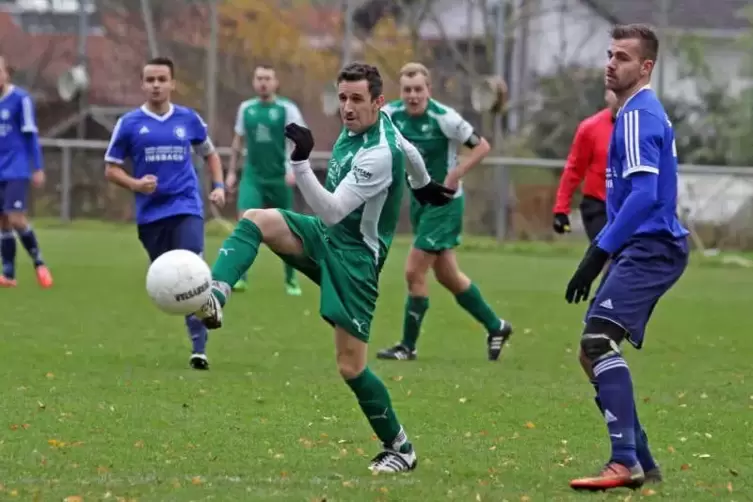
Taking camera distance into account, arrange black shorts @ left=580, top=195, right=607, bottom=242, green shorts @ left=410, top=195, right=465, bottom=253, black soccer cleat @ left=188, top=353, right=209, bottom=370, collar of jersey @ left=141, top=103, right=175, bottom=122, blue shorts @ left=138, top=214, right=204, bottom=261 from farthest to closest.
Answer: black shorts @ left=580, top=195, right=607, bottom=242, green shorts @ left=410, top=195, right=465, bottom=253, collar of jersey @ left=141, top=103, right=175, bottom=122, blue shorts @ left=138, top=214, right=204, bottom=261, black soccer cleat @ left=188, top=353, right=209, bottom=370

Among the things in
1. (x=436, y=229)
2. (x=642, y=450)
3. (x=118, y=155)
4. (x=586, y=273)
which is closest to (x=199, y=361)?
(x=118, y=155)

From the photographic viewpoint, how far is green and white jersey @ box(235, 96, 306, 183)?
16078 millimetres

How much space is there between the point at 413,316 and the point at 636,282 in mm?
4746

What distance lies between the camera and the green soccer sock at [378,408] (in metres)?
6.75

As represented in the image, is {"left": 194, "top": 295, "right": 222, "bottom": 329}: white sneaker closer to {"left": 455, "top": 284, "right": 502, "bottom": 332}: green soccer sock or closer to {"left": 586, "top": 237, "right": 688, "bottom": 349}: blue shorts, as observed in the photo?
{"left": 586, "top": 237, "right": 688, "bottom": 349}: blue shorts

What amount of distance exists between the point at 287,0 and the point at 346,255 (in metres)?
25.2

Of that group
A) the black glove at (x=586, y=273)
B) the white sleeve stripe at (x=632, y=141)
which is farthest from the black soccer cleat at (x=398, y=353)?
the white sleeve stripe at (x=632, y=141)

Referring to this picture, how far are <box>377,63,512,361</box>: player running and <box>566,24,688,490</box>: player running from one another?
4274 millimetres

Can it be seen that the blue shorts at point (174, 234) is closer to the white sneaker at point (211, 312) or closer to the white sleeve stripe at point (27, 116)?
the white sneaker at point (211, 312)

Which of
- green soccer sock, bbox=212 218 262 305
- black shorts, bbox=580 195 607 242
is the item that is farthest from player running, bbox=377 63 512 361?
green soccer sock, bbox=212 218 262 305

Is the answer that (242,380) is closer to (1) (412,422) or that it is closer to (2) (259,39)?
(1) (412,422)

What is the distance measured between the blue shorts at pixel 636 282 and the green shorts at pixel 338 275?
40.7 inches

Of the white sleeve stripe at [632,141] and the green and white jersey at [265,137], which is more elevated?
the white sleeve stripe at [632,141]

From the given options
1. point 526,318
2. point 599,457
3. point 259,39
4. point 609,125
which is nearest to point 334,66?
point 259,39
